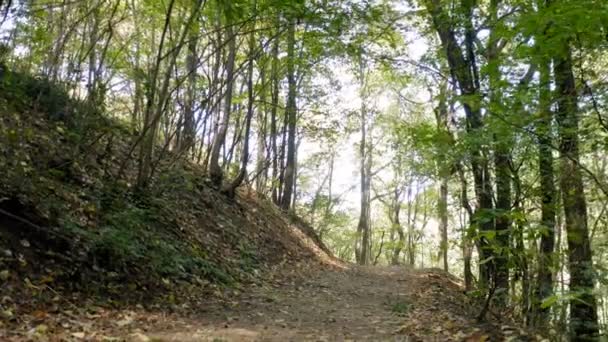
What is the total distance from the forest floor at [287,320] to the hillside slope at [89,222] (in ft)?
1.30

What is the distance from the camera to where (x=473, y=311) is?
22.7 feet

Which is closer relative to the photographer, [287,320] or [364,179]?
[287,320]

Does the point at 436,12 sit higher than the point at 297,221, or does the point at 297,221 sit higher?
the point at 436,12

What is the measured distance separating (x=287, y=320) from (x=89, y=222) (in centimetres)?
287

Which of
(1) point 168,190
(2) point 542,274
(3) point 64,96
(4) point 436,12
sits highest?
(4) point 436,12

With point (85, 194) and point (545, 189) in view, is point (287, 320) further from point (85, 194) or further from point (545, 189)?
point (545, 189)

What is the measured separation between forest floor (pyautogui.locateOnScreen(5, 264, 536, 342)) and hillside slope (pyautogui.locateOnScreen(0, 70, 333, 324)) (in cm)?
39

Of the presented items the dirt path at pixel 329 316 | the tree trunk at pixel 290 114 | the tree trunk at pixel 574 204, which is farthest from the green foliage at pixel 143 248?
the tree trunk at pixel 290 114

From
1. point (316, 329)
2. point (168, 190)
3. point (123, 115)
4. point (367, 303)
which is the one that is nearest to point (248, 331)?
point (316, 329)

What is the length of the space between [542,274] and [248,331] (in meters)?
3.55

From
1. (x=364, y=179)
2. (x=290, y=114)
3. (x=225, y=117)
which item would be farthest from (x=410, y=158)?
(x=364, y=179)

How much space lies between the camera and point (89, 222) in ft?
20.3

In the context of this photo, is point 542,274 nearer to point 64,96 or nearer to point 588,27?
point 588,27

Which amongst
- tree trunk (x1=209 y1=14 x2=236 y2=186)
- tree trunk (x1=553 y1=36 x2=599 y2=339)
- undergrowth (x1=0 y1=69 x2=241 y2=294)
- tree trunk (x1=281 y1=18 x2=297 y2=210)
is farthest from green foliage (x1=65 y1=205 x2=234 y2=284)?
tree trunk (x1=281 y1=18 x2=297 y2=210)
